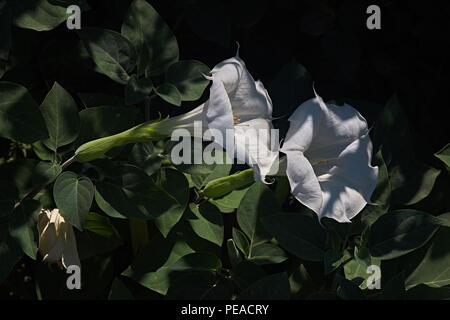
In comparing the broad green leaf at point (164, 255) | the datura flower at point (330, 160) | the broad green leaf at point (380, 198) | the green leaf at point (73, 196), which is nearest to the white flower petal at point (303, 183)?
the datura flower at point (330, 160)

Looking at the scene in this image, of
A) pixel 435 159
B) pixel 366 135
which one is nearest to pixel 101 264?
pixel 366 135

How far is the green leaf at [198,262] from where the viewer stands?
148cm

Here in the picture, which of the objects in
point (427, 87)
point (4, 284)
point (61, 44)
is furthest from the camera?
point (427, 87)

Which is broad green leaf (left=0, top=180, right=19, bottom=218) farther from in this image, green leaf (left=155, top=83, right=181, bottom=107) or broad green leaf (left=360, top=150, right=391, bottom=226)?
broad green leaf (left=360, top=150, right=391, bottom=226)

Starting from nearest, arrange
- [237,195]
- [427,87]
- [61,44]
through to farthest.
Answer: [237,195]
[61,44]
[427,87]

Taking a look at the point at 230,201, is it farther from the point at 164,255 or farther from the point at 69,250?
the point at 69,250

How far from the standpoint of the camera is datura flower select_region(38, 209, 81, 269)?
1.47 metres

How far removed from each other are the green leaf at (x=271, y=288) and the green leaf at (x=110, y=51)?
0.56 meters

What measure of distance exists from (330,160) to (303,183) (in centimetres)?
19

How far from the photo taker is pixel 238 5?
1.78 m

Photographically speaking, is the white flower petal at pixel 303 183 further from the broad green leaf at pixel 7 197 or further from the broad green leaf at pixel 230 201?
the broad green leaf at pixel 7 197

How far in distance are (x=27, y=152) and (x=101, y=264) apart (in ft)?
1.50

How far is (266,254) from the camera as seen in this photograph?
1.52 m

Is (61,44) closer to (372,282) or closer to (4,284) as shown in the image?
(4,284)
